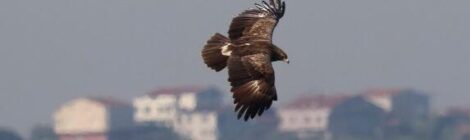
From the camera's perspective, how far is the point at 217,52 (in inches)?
861

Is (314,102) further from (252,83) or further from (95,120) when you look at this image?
(252,83)

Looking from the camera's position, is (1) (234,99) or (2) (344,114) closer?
(1) (234,99)

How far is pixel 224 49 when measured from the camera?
70.9 ft

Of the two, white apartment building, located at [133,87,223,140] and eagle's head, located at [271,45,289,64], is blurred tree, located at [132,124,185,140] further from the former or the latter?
eagle's head, located at [271,45,289,64]

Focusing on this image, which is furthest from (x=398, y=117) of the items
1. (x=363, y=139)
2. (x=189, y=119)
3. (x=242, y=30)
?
(x=242, y=30)

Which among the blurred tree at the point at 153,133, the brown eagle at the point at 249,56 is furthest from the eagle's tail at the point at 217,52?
the blurred tree at the point at 153,133

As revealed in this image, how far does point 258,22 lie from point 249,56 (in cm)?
187

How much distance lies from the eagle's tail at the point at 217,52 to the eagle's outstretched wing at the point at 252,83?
83 centimetres

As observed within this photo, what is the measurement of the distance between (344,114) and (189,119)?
1036cm

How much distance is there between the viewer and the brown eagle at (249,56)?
66.2ft

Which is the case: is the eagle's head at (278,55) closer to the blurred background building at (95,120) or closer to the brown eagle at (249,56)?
the brown eagle at (249,56)

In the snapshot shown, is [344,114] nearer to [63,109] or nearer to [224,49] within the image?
[63,109]

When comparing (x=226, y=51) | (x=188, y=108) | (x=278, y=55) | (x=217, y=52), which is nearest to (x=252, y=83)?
(x=278, y=55)

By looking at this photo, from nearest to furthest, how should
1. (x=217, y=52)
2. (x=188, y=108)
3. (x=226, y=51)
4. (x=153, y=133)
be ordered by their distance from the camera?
(x=226, y=51) → (x=217, y=52) → (x=153, y=133) → (x=188, y=108)
